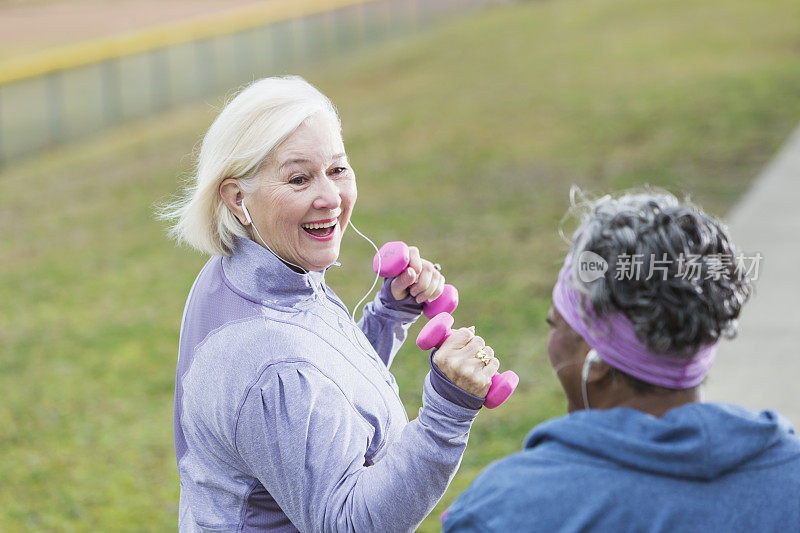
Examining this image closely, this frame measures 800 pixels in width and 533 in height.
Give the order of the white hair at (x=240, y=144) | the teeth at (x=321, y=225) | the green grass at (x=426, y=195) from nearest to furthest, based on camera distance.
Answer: the white hair at (x=240, y=144) → the teeth at (x=321, y=225) → the green grass at (x=426, y=195)

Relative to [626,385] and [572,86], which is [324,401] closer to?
[626,385]

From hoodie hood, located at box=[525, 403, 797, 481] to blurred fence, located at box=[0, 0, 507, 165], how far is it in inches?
526

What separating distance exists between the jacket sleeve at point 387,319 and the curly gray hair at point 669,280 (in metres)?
0.91

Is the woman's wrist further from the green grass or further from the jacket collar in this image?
the green grass

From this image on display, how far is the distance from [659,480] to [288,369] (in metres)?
0.85

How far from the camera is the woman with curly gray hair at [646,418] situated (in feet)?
5.70

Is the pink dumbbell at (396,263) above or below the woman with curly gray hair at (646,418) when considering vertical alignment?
below

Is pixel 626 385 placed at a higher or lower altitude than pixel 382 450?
higher

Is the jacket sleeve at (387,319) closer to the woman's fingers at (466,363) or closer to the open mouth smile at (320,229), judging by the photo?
the open mouth smile at (320,229)

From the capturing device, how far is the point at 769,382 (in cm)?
571

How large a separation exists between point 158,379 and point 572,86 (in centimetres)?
894

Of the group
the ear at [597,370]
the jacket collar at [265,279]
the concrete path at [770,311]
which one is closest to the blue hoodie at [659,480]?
the ear at [597,370]

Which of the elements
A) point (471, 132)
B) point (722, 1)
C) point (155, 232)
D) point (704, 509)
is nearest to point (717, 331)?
point (704, 509)

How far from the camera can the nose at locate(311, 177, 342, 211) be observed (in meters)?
2.40
